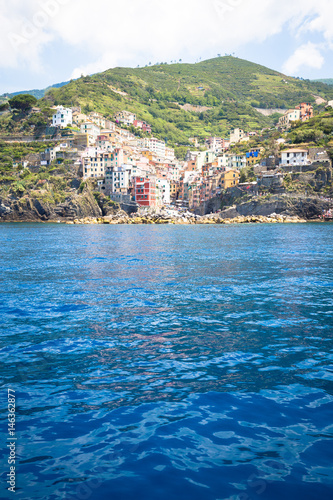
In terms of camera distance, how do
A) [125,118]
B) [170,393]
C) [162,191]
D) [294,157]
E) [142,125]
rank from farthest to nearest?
[142,125], [125,118], [162,191], [294,157], [170,393]

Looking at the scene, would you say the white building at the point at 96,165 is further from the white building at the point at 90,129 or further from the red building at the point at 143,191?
the white building at the point at 90,129

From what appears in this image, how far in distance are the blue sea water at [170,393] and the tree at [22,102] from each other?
135 meters

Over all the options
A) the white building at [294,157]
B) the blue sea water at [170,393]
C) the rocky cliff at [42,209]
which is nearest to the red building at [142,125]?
the rocky cliff at [42,209]

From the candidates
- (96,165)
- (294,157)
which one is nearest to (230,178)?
(294,157)

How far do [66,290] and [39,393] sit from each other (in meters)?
8.76

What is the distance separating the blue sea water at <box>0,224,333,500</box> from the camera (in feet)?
14.6

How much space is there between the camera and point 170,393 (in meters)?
6.39

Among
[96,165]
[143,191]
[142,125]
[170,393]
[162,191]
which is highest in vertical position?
[142,125]

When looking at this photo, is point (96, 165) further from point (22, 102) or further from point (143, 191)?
point (22, 102)

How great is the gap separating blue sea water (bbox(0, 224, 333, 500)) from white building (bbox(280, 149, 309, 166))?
8465 centimetres

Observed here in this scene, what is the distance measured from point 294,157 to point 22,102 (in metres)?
90.4

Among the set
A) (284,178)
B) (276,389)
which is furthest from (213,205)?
(276,389)

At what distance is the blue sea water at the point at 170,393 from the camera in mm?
4449

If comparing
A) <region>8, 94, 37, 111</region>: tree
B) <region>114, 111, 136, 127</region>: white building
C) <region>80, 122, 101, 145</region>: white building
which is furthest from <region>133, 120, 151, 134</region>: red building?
<region>80, 122, 101, 145</region>: white building
